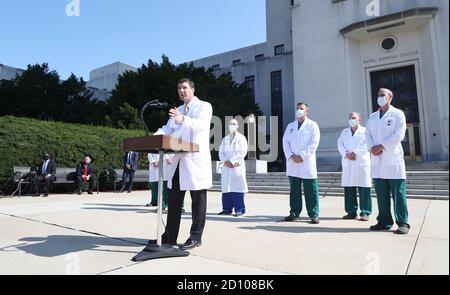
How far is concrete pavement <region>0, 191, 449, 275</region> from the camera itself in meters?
2.95

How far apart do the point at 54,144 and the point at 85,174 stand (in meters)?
1.71

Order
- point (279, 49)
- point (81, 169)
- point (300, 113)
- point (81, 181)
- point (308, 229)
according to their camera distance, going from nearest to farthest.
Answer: point (308, 229)
point (300, 113)
point (81, 181)
point (81, 169)
point (279, 49)

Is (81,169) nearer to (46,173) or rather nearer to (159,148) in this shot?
(46,173)

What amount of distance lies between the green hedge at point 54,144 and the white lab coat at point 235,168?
8695mm

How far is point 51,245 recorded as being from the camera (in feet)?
12.9

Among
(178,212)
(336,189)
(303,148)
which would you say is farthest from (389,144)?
(336,189)

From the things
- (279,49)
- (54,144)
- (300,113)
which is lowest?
(300,113)

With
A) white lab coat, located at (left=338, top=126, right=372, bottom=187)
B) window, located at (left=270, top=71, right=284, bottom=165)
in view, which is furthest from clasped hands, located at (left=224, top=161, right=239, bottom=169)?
window, located at (left=270, top=71, right=284, bottom=165)

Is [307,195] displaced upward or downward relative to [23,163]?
downward

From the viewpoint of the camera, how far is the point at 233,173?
734 centimetres

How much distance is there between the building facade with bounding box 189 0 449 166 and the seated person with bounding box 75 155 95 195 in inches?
687

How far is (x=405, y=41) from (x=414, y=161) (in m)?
8.77
